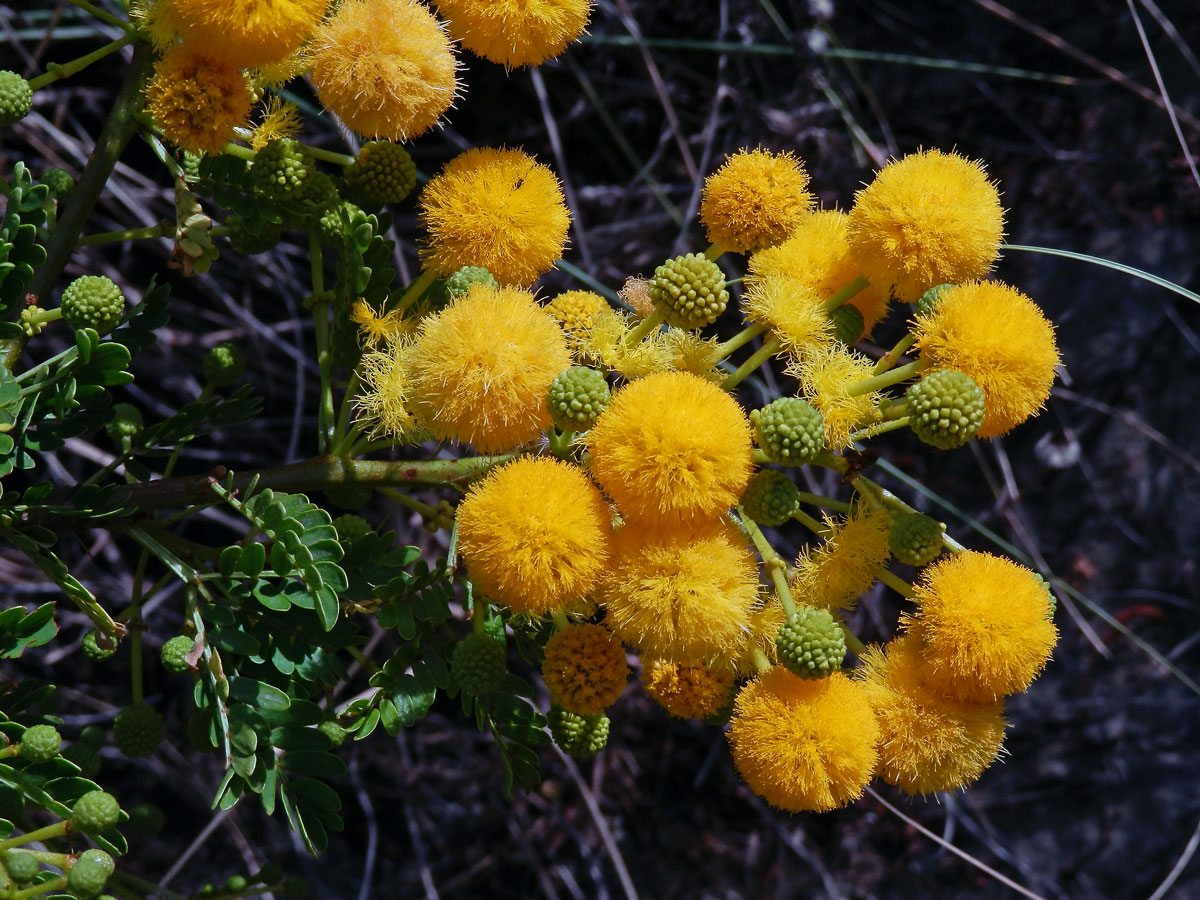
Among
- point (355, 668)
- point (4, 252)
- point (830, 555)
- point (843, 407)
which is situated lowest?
point (355, 668)

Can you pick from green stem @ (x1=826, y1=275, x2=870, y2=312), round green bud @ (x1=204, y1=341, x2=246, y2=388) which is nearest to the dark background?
round green bud @ (x1=204, y1=341, x2=246, y2=388)

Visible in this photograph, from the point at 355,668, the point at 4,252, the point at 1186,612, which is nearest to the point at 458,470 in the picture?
the point at 4,252

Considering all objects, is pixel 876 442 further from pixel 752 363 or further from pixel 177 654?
pixel 177 654

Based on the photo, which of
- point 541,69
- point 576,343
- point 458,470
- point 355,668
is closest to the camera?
point 576,343

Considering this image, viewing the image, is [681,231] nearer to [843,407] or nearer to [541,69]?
[541,69]

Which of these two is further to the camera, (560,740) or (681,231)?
(681,231)

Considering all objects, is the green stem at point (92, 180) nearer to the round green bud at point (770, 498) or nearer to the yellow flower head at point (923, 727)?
the round green bud at point (770, 498)

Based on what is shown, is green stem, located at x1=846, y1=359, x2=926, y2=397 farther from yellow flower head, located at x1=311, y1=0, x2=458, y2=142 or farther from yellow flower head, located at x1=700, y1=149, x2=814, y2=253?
yellow flower head, located at x1=311, y1=0, x2=458, y2=142
